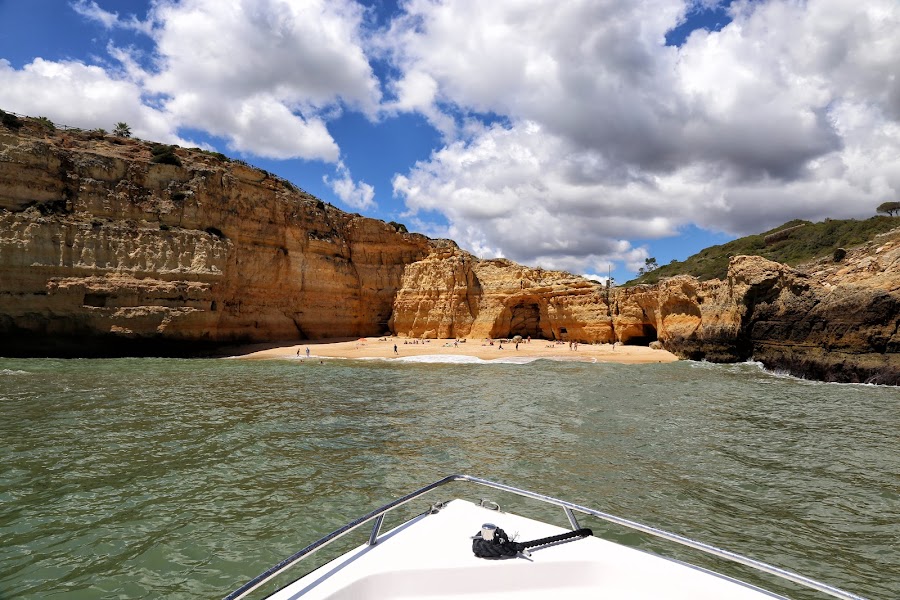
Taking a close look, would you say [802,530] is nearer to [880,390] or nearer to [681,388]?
[681,388]

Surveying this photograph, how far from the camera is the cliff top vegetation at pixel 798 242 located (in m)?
48.3

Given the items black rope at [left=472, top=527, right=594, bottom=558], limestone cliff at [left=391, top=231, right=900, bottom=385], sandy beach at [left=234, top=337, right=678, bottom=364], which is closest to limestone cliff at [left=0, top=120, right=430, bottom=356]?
sandy beach at [left=234, top=337, right=678, bottom=364]

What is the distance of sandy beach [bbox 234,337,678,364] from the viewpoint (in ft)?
107

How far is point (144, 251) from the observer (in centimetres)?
3127

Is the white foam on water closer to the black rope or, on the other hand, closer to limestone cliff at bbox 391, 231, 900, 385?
limestone cliff at bbox 391, 231, 900, 385

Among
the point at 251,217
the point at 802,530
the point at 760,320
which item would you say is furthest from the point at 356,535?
the point at 251,217

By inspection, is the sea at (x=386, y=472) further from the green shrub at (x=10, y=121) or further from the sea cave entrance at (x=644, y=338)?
the sea cave entrance at (x=644, y=338)

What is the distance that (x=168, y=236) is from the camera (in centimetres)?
3209

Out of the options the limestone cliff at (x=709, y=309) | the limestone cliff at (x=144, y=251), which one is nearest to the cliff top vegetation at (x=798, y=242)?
the limestone cliff at (x=709, y=309)

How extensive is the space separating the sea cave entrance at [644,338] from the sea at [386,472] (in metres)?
22.6

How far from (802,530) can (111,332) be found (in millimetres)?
35352

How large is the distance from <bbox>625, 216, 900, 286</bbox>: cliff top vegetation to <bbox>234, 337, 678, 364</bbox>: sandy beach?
11441 millimetres

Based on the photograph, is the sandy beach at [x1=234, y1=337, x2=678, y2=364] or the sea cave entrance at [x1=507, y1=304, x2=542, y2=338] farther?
the sea cave entrance at [x1=507, y1=304, x2=542, y2=338]

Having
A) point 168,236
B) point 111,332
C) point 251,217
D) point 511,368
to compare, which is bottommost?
point 511,368
